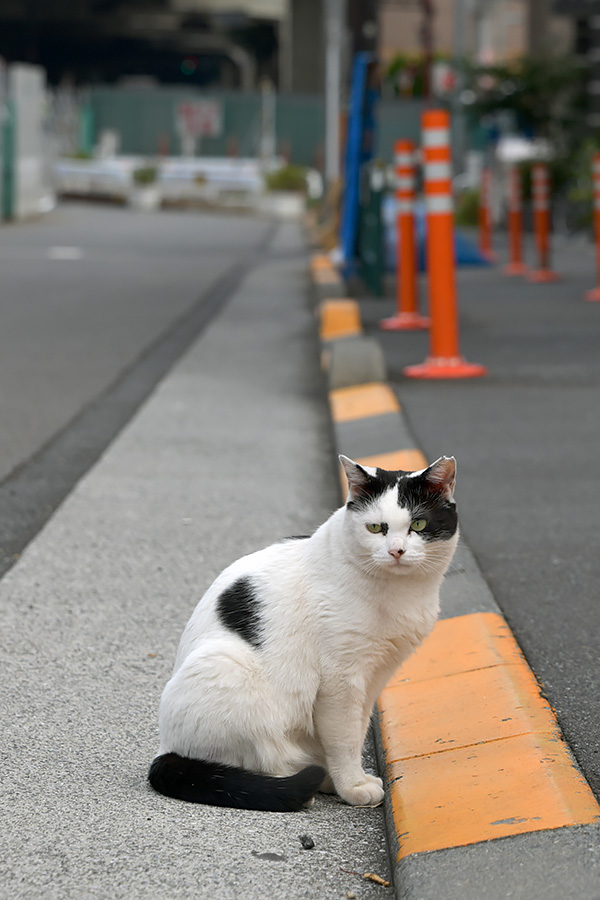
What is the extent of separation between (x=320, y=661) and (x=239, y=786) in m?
0.29

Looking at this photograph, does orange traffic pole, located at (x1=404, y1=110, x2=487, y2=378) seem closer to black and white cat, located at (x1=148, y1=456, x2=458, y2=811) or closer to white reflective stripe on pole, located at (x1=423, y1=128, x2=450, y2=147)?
white reflective stripe on pole, located at (x1=423, y1=128, x2=450, y2=147)

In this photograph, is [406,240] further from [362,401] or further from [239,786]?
[239,786]

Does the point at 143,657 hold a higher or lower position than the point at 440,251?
lower

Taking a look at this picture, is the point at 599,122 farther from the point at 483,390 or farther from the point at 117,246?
the point at 483,390

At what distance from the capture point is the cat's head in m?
2.45

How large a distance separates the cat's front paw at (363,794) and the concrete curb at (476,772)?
0.10 ft

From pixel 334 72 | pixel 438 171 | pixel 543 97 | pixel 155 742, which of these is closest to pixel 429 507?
pixel 155 742

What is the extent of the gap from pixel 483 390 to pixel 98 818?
16.4ft

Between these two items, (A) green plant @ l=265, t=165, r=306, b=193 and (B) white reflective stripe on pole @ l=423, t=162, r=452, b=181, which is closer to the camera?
(B) white reflective stripe on pole @ l=423, t=162, r=452, b=181

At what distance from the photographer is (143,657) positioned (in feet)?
10.8

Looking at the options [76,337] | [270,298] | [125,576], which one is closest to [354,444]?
[125,576]

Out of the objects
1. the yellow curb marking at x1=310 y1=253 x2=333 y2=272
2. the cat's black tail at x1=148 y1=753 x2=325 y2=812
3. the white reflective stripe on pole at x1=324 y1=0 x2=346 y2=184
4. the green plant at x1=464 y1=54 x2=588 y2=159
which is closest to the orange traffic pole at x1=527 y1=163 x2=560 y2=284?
the yellow curb marking at x1=310 y1=253 x2=333 y2=272

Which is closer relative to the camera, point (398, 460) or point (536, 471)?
point (398, 460)

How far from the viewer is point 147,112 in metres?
50.6
